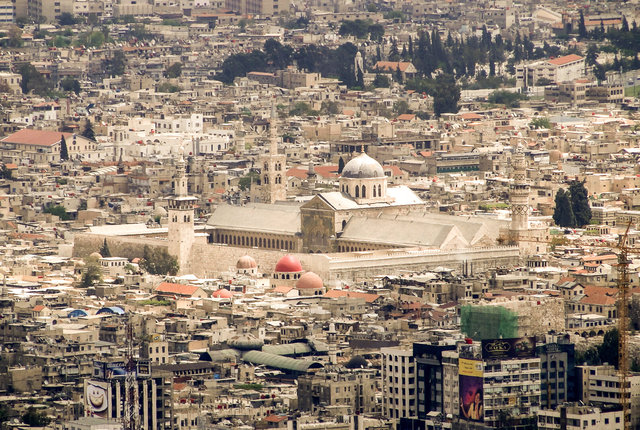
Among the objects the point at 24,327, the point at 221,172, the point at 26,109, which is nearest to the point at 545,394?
the point at 24,327

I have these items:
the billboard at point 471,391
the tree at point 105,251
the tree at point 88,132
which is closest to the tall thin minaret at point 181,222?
the tree at point 105,251

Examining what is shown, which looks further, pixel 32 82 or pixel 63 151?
pixel 32 82

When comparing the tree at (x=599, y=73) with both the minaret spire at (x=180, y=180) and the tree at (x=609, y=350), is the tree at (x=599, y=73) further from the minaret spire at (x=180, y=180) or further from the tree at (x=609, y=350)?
the tree at (x=609, y=350)

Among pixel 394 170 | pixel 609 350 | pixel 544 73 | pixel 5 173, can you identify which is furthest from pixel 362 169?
pixel 544 73

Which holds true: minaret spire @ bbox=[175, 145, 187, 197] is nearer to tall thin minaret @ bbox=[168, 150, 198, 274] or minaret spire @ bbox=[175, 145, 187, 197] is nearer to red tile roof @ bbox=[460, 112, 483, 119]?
tall thin minaret @ bbox=[168, 150, 198, 274]

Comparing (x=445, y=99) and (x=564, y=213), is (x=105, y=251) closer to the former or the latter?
(x=564, y=213)

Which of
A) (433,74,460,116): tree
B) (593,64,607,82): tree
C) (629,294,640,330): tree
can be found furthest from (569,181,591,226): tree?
(593,64,607,82): tree

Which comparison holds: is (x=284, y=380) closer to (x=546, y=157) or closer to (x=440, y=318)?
(x=440, y=318)
